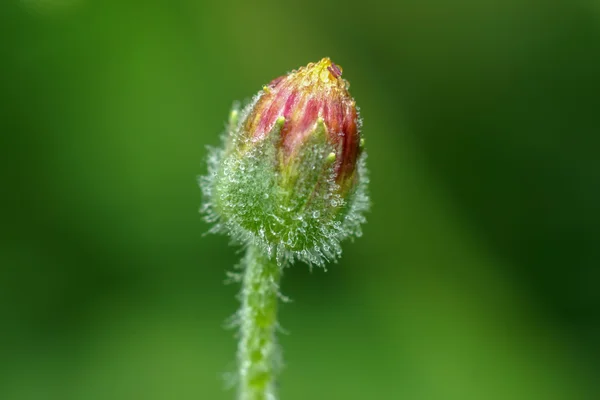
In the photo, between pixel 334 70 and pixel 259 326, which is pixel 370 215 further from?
pixel 334 70

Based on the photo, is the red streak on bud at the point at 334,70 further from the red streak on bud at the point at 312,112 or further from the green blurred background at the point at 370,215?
the green blurred background at the point at 370,215

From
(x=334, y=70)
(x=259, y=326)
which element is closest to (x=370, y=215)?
(x=259, y=326)

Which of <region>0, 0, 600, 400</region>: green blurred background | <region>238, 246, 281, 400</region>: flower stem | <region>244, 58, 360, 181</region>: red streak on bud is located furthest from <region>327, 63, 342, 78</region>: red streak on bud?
<region>0, 0, 600, 400</region>: green blurred background

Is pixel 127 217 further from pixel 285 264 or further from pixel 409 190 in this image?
pixel 285 264

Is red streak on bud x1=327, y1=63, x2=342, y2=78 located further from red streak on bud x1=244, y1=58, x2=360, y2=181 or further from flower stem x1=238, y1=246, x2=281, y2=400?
flower stem x1=238, y1=246, x2=281, y2=400

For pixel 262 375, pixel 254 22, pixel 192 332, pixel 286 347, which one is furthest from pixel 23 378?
pixel 254 22

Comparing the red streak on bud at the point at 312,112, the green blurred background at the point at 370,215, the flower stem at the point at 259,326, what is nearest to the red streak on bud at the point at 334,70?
the red streak on bud at the point at 312,112

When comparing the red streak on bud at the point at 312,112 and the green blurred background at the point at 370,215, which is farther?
the green blurred background at the point at 370,215
